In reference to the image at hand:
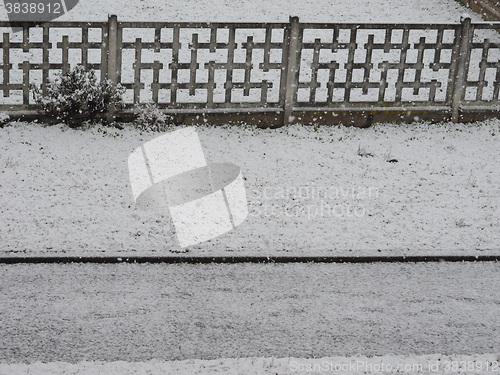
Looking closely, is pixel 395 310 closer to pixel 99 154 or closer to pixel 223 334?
pixel 223 334

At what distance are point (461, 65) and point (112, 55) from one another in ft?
17.1

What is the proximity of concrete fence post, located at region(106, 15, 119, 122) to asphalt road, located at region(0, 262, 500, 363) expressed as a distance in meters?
3.99

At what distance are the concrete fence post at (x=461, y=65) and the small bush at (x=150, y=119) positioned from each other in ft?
14.6

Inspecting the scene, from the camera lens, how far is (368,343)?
5.60m

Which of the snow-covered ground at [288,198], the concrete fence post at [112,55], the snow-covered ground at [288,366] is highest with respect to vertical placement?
the concrete fence post at [112,55]

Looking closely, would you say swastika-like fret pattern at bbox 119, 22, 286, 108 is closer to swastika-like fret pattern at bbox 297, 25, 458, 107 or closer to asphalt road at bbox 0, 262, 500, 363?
Result: swastika-like fret pattern at bbox 297, 25, 458, 107

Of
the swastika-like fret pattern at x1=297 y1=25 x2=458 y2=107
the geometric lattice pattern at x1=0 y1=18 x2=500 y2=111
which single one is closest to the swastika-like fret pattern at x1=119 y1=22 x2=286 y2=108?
the geometric lattice pattern at x1=0 y1=18 x2=500 y2=111

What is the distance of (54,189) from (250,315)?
3.42 m

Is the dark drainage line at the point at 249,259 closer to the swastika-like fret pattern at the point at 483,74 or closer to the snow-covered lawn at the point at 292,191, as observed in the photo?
the snow-covered lawn at the point at 292,191

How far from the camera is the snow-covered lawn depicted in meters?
7.25

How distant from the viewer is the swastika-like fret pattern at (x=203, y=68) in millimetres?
10250

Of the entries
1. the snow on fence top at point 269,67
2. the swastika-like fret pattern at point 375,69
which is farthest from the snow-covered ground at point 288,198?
the swastika-like fret pattern at point 375,69

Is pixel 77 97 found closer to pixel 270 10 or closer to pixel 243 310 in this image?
pixel 243 310

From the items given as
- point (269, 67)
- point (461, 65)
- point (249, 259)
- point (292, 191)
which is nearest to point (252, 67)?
point (269, 67)
